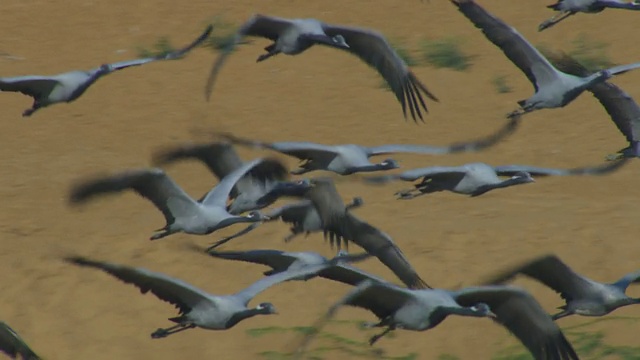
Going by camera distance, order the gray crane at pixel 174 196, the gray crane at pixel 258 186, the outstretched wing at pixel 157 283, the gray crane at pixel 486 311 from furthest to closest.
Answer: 1. the gray crane at pixel 258 186
2. the gray crane at pixel 174 196
3. the gray crane at pixel 486 311
4. the outstretched wing at pixel 157 283

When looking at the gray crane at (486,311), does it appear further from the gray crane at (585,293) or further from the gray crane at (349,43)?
the gray crane at (349,43)

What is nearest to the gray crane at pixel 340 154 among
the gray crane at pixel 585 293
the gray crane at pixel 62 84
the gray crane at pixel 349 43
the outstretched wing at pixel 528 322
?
the gray crane at pixel 349 43

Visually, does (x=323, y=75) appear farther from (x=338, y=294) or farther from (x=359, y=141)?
(x=338, y=294)

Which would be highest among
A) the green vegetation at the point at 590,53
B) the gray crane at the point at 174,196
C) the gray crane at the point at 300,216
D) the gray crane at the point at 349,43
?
the gray crane at the point at 349,43

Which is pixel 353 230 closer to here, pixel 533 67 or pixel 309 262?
pixel 309 262

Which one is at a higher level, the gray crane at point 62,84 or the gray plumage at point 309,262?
the gray crane at point 62,84

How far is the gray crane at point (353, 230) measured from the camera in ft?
38.5

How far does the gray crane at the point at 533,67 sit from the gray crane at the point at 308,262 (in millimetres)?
1878

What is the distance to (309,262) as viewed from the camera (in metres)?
11.3

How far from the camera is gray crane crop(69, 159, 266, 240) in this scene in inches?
438

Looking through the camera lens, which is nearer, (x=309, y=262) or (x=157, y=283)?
(x=157, y=283)

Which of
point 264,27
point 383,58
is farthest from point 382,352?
point 264,27

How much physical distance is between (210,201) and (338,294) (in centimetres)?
187

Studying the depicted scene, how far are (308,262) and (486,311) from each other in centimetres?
133
